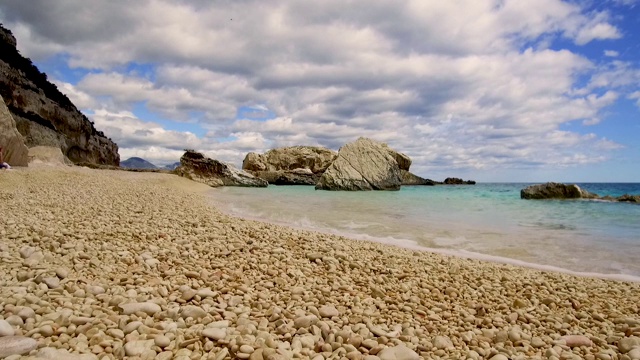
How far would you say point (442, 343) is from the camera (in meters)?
2.83

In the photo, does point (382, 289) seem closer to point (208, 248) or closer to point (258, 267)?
point (258, 267)

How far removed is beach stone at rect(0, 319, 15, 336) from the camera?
2406mm

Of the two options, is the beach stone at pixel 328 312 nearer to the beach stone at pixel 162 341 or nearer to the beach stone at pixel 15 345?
the beach stone at pixel 162 341

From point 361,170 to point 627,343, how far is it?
96.9 ft

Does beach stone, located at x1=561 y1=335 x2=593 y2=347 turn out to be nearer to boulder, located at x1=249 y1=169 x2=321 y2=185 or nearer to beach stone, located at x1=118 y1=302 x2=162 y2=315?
beach stone, located at x1=118 y1=302 x2=162 y2=315

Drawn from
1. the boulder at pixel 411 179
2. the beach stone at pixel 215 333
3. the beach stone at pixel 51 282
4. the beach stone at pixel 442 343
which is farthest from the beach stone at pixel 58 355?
the boulder at pixel 411 179

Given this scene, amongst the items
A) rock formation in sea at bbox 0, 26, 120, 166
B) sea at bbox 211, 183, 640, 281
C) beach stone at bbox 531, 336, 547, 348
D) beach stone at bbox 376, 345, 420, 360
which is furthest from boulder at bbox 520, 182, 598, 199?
rock formation in sea at bbox 0, 26, 120, 166

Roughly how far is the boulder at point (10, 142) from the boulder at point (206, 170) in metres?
12.7

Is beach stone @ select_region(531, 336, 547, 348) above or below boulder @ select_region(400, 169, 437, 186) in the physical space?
below

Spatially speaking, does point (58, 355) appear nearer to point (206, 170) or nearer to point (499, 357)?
point (499, 357)

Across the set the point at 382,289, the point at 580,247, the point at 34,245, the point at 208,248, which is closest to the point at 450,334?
the point at 382,289

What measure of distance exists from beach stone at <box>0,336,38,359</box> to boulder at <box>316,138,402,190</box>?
2855cm

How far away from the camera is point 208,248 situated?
4.95m

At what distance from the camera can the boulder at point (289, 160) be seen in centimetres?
4944
